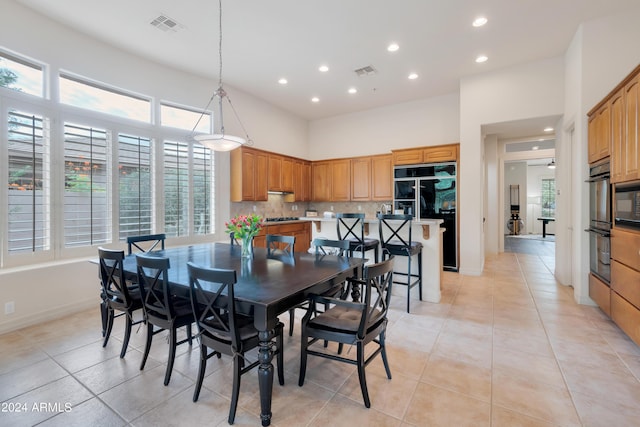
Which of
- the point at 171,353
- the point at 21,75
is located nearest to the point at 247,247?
the point at 171,353

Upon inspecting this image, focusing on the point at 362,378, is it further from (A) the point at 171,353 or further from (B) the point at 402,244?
(B) the point at 402,244

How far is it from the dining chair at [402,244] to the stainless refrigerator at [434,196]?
173 centimetres

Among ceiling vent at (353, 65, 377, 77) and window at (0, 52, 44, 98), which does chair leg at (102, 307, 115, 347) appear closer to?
window at (0, 52, 44, 98)

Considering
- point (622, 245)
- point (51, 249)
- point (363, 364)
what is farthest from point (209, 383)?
point (622, 245)

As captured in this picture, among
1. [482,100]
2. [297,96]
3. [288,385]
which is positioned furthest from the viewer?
[297,96]

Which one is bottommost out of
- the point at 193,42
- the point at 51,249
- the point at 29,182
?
the point at 51,249

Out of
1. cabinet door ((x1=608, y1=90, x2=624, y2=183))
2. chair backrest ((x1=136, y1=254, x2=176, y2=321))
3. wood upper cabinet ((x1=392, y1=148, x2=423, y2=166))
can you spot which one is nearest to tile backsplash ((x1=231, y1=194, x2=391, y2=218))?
wood upper cabinet ((x1=392, y1=148, x2=423, y2=166))

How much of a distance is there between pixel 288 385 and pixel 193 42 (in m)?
4.28

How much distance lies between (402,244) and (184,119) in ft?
13.5

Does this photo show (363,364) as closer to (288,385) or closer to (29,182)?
(288,385)

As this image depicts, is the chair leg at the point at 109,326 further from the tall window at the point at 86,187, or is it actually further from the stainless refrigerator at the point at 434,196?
the stainless refrigerator at the point at 434,196

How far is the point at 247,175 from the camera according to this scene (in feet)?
18.1

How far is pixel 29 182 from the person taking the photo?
129 inches

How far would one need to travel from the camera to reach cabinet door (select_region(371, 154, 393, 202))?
635cm
